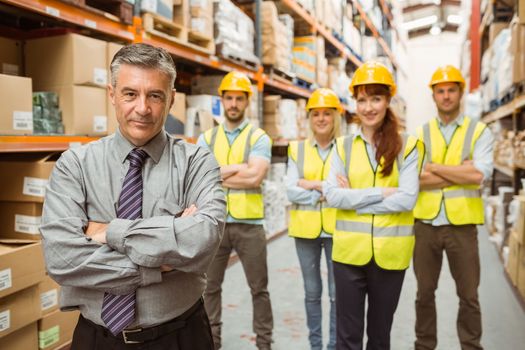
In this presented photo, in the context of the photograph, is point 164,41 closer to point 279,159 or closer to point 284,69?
point 284,69

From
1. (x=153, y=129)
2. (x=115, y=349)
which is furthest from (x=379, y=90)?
(x=115, y=349)

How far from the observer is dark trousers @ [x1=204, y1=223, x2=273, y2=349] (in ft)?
10.2

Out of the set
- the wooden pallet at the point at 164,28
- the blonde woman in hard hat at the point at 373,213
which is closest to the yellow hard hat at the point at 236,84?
the wooden pallet at the point at 164,28

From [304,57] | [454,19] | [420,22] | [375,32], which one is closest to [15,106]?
[304,57]

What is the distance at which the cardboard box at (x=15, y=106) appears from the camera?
8.06 feet

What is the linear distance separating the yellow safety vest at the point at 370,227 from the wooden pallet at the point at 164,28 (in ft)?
6.47

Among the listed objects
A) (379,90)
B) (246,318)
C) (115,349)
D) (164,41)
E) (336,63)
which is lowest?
(246,318)

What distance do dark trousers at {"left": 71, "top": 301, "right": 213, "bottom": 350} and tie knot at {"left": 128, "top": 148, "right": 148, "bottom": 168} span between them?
562mm

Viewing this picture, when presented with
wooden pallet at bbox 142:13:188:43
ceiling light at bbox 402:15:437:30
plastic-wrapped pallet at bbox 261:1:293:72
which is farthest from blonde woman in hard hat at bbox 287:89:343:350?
ceiling light at bbox 402:15:437:30

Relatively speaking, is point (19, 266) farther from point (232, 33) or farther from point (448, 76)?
point (232, 33)

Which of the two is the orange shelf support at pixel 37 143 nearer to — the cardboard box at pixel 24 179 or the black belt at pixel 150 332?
the cardboard box at pixel 24 179

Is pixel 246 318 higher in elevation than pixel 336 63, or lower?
lower

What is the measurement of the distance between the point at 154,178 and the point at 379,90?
138cm

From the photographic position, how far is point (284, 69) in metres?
6.38
